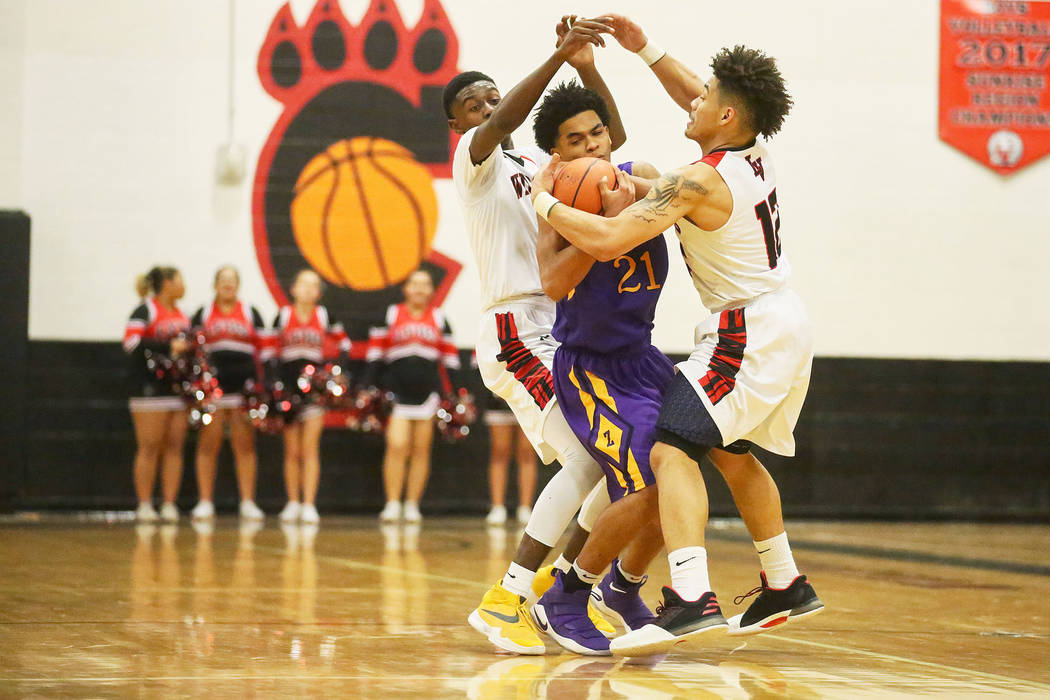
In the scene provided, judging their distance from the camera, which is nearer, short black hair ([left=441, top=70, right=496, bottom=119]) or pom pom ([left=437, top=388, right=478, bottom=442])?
short black hair ([left=441, top=70, right=496, bottom=119])

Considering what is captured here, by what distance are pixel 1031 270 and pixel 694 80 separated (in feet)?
26.7

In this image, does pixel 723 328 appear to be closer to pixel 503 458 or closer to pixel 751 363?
pixel 751 363

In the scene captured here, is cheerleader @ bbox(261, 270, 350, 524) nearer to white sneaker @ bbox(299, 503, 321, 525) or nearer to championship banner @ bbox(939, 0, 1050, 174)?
white sneaker @ bbox(299, 503, 321, 525)

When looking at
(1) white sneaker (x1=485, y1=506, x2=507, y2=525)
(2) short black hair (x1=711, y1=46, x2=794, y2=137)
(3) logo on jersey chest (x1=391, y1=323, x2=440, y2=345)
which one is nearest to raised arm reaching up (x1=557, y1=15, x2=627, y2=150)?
(2) short black hair (x1=711, y1=46, x2=794, y2=137)

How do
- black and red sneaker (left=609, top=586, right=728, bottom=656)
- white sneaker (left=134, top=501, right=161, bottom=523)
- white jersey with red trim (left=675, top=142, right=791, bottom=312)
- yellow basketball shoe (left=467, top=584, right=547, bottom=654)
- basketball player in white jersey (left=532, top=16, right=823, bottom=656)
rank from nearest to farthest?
black and red sneaker (left=609, top=586, right=728, bottom=656)
basketball player in white jersey (left=532, top=16, right=823, bottom=656)
white jersey with red trim (left=675, top=142, right=791, bottom=312)
yellow basketball shoe (left=467, top=584, right=547, bottom=654)
white sneaker (left=134, top=501, right=161, bottom=523)

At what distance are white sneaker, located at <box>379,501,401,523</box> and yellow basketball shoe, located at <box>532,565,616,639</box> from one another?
5772 mm

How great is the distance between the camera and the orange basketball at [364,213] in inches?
422

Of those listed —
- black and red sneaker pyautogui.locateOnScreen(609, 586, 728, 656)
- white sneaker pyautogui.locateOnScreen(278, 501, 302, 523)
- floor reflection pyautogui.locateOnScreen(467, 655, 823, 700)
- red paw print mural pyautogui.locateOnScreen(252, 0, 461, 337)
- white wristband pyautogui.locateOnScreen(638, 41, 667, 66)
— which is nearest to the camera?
floor reflection pyautogui.locateOnScreen(467, 655, 823, 700)

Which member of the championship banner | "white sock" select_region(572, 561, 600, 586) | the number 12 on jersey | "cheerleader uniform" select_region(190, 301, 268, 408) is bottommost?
"white sock" select_region(572, 561, 600, 586)

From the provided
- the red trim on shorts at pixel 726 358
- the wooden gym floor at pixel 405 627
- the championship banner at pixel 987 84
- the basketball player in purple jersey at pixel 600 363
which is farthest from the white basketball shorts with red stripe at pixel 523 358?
the championship banner at pixel 987 84

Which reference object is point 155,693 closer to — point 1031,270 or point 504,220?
point 504,220

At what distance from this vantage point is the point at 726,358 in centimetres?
383

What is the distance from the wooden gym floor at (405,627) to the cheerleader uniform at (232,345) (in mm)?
1810

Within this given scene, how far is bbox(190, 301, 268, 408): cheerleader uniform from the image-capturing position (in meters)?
10.0
